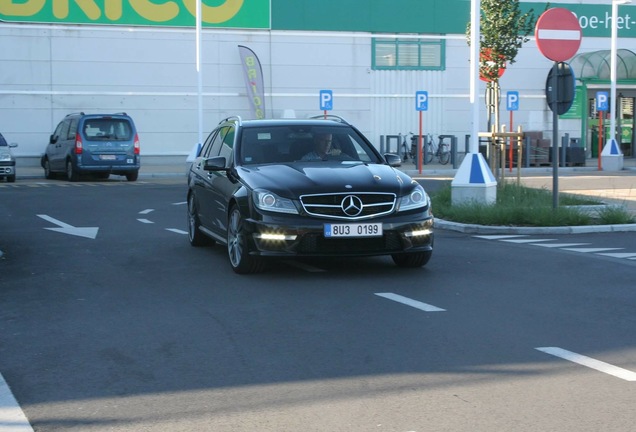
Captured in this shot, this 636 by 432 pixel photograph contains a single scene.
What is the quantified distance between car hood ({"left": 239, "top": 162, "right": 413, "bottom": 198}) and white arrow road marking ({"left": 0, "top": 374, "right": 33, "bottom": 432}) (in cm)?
458

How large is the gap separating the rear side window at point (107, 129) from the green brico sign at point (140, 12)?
10474 millimetres

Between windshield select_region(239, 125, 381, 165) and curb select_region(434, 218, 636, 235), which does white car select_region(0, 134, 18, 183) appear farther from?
windshield select_region(239, 125, 381, 165)

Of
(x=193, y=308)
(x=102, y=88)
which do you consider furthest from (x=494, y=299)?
(x=102, y=88)

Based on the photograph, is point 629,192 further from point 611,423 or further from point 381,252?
point 611,423

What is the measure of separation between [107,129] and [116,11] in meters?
11.0

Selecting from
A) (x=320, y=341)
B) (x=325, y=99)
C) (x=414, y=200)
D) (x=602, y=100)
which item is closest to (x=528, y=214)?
(x=414, y=200)

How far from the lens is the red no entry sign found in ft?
53.8

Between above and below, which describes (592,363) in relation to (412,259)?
below

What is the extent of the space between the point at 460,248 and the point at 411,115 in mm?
29941

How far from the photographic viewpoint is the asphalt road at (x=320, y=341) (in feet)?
18.1

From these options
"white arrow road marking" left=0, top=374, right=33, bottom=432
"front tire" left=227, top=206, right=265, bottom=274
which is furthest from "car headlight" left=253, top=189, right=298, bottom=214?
"white arrow road marking" left=0, top=374, right=33, bottom=432

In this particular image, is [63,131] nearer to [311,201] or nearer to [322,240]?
[311,201]

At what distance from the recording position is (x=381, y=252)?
10234 millimetres

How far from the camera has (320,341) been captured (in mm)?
7305
